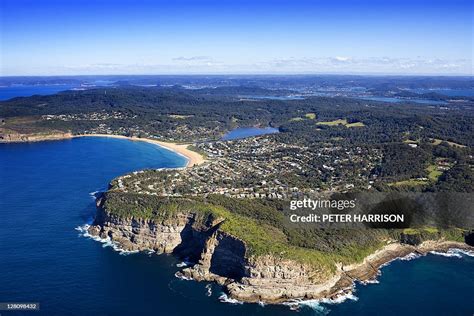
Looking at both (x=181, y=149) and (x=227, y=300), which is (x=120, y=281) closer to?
(x=227, y=300)

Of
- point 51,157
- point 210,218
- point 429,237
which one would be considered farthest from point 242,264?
point 51,157

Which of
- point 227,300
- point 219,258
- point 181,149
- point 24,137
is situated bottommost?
point 227,300

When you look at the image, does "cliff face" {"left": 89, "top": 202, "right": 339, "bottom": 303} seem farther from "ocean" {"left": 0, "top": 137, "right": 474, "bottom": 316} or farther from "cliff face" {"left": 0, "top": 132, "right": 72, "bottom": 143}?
"cliff face" {"left": 0, "top": 132, "right": 72, "bottom": 143}

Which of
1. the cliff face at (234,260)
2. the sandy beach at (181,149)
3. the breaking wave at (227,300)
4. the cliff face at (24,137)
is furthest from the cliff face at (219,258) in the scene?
the cliff face at (24,137)

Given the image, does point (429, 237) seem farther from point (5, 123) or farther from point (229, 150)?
point (5, 123)

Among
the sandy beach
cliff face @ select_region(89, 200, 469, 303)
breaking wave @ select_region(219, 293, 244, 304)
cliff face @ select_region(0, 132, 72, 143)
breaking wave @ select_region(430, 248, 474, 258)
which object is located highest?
cliff face @ select_region(0, 132, 72, 143)

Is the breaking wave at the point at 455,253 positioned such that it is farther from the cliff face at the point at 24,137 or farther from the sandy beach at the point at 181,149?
the cliff face at the point at 24,137

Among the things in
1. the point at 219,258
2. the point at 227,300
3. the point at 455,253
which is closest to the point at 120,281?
the point at 219,258

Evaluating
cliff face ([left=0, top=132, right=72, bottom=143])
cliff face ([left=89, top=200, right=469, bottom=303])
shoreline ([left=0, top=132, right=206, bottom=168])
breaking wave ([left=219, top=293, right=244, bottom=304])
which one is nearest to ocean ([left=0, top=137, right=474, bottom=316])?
breaking wave ([left=219, top=293, right=244, bottom=304])
